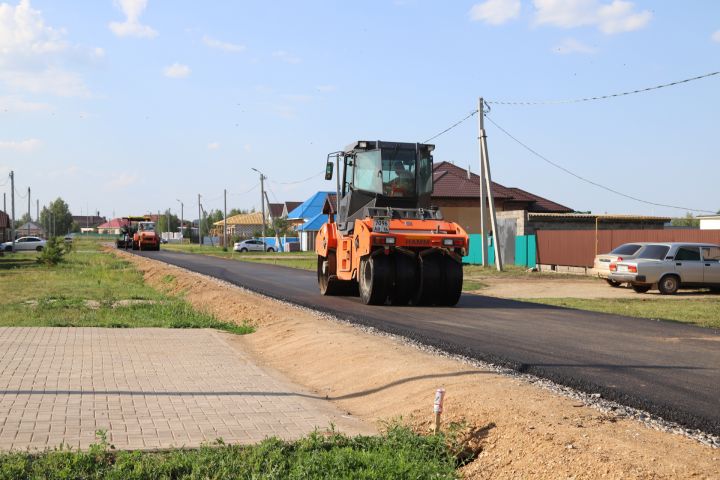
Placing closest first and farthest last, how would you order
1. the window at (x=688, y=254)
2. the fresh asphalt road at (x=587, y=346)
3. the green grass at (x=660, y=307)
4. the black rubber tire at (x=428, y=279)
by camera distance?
the fresh asphalt road at (x=587, y=346), the green grass at (x=660, y=307), the black rubber tire at (x=428, y=279), the window at (x=688, y=254)

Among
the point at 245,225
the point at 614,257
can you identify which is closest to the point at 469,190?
the point at 614,257

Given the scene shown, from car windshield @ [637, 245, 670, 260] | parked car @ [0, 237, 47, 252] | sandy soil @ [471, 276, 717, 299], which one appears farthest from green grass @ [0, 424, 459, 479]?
parked car @ [0, 237, 47, 252]

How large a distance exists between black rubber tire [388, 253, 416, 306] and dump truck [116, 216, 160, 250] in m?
47.9

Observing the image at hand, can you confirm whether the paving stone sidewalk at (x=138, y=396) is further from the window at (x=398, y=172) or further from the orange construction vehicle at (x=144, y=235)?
the orange construction vehicle at (x=144, y=235)

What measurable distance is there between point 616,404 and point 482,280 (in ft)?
64.5

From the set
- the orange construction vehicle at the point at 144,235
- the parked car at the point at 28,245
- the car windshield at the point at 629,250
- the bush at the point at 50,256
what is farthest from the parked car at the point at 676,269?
the parked car at the point at 28,245

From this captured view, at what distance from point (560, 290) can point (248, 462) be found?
1836cm

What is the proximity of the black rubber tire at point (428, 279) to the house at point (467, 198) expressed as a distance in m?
29.6

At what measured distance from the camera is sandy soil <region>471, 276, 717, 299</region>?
63.8 ft

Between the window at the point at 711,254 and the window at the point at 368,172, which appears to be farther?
the window at the point at 711,254

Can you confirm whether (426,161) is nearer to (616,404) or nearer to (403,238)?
(403,238)

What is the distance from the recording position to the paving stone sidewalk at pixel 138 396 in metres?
5.34

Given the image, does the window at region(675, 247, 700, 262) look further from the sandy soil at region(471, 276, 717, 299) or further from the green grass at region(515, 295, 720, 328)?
the green grass at region(515, 295, 720, 328)

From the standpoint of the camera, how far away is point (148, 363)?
334 inches
